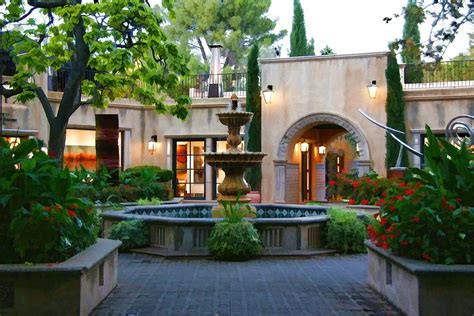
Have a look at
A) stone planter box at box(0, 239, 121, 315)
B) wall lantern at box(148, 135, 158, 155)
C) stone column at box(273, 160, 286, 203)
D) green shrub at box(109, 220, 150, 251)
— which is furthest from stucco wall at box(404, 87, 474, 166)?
stone planter box at box(0, 239, 121, 315)

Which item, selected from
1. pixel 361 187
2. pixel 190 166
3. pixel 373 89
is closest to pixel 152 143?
pixel 190 166

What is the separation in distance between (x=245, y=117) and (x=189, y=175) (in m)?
12.7

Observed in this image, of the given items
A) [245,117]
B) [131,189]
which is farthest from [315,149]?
[245,117]

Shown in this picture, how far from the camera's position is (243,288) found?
24.6 ft

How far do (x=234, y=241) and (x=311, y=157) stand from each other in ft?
53.7

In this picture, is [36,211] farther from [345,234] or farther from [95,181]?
[95,181]

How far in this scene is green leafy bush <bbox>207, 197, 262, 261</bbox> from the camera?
9.88m

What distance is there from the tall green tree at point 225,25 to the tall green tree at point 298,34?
5.04 m

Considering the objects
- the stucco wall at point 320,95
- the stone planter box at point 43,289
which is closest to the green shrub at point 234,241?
the stone planter box at point 43,289

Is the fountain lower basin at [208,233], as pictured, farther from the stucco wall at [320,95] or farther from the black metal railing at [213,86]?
the black metal railing at [213,86]

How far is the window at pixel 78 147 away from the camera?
23.7m

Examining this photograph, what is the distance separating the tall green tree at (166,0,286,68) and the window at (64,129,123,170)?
48.2ft

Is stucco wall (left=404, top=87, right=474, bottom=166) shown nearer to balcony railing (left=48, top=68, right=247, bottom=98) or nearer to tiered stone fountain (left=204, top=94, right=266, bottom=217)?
balcony railing (left=48, top=68, right=247, bottom=98)

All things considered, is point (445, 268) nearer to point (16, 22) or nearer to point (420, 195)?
point (420, 195)
